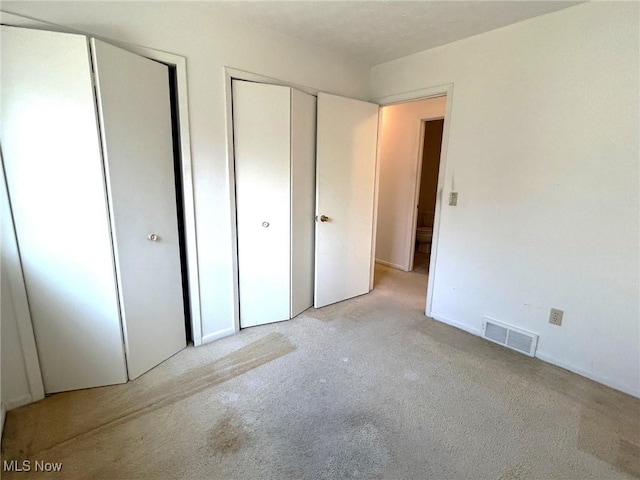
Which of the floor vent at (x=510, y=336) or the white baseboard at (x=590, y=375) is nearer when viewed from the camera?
the white baseboard at (x=590, y=375)

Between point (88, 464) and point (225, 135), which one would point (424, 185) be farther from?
point (88, 464)

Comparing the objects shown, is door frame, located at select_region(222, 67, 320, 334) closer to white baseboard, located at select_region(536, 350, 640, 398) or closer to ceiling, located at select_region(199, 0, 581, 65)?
ceiling, located at select_region(199, 0, 581, 65)

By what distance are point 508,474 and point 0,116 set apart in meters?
2.92

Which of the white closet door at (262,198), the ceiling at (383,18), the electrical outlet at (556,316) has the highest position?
the ceiling at (383,18)

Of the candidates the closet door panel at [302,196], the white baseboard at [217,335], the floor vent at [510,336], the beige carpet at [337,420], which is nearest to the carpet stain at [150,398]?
the beige carpet at [337,420]

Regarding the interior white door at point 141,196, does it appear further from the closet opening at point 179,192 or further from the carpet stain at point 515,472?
the carpet stain at point 515,472

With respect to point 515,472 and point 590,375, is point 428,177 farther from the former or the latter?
point 515,472

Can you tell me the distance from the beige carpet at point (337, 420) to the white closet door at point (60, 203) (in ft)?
0.91

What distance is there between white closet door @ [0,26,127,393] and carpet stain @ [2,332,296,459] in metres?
0.24

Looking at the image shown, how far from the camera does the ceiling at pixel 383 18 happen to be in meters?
1.96

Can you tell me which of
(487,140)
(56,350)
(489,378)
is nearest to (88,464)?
(56,350)

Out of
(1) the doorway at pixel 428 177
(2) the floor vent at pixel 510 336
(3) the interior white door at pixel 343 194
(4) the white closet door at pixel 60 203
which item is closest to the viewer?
(4) the white closet door at pixel 60 203

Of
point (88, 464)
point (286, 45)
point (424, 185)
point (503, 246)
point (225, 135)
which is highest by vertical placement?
point (286, 45)

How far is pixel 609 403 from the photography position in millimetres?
1870
